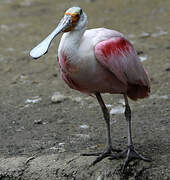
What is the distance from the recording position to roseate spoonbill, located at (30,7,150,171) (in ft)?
12.5

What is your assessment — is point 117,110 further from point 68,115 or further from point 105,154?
point 105,154

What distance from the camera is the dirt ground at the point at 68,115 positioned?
4.22 metres

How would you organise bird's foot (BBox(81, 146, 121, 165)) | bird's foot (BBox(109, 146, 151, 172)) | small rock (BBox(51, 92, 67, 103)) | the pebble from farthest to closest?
small rock (BBox(51, 92, 67, 103)), the pebble, bird's foot (BBox(81, 146, 121, 165)), bird's foot (BBox(109, 146, 151, 172))

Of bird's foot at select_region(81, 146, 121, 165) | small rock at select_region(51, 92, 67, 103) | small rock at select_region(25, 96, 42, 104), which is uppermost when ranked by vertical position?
bird's foot at select_region(81, 146, 121, 165)

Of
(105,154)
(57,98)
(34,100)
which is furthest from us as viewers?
(34,100)

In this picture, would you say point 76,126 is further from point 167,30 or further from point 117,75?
point 167,30

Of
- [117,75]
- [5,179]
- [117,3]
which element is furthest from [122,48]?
[117,3]

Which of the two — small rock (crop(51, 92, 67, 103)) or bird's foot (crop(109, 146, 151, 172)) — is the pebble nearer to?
small rock (crop(51, 92, 67, 103))

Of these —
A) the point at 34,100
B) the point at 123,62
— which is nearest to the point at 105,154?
the point at 123,62

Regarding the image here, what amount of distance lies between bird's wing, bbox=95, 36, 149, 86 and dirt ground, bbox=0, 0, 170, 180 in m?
0.72

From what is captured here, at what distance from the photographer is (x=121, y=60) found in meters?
4.08

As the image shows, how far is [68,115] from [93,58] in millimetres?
1963

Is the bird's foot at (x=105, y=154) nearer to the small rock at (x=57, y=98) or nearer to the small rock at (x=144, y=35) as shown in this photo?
the small rock at (x=57, y=98)

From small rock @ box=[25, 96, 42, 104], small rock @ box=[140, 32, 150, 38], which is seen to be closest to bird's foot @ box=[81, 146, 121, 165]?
small rock @ box=[25, 96, 42, 104]
